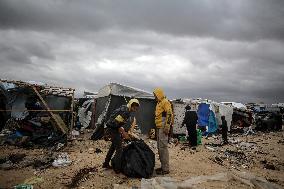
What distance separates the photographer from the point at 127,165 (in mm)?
6262

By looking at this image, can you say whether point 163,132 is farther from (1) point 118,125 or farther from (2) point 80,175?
(2) point 80,175

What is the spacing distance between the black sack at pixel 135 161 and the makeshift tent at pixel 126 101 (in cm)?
704

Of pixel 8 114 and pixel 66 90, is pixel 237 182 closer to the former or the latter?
pixel 66 90

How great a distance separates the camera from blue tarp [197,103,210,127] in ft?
63.5

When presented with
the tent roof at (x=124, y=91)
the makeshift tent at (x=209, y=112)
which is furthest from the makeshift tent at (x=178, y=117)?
the tent roof at (x=124, y=91)

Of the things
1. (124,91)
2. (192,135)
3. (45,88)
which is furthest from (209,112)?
(45,88)

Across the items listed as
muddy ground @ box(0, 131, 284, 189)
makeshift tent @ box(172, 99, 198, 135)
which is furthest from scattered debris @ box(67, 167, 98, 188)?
makeshift tent @ box(172, 99, 198, 135)

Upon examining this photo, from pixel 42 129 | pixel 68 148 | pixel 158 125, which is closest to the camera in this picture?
pixel 158 125

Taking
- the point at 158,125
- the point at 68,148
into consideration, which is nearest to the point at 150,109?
the point at 68,148

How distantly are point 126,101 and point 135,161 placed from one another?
26.3ft

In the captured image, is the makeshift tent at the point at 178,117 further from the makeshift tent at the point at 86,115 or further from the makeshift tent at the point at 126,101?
the makeshift tent at the point at 86,115

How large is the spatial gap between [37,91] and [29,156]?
2.88m

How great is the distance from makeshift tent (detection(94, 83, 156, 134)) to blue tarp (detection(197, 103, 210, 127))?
5612 mm

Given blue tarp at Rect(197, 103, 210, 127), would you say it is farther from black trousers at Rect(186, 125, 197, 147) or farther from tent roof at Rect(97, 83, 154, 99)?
black trousers at Rect(186, 125, 197, 147)
